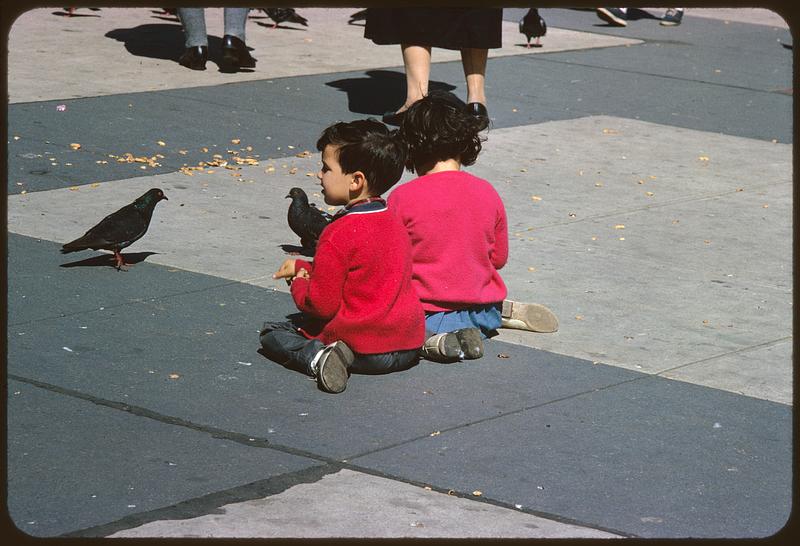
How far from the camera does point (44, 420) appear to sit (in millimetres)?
4559

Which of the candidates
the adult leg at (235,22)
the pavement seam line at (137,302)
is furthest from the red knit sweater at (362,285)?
the adult leg at (235,22)

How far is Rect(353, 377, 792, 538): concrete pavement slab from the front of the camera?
414 cm

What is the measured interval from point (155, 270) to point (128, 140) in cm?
288

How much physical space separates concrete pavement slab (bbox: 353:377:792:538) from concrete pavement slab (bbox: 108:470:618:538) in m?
0.13

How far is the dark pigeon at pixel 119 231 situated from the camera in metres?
6.32

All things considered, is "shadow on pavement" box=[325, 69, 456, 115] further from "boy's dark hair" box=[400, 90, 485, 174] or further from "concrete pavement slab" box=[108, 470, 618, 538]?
"concrete pavement slab" box=[108, 470, 618, 538]

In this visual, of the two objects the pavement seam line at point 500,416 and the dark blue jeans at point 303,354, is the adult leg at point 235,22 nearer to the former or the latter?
the dark blue jeans at point 303,354

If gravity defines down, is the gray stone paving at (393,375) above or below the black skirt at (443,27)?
below

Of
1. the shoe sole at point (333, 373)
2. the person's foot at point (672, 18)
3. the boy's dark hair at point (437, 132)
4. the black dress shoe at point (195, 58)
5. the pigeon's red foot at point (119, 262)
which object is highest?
the boy's dark hair at point (437, 132)

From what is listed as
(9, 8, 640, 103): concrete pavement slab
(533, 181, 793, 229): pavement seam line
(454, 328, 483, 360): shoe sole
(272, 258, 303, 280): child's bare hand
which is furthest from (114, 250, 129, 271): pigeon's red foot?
(9, 8, 640, 103): concrete pavement slab

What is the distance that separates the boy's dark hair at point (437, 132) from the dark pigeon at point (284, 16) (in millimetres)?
9176

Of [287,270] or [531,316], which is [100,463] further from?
[531,316]

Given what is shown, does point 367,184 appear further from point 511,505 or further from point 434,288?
point 511,505

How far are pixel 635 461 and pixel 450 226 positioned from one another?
1.51m
